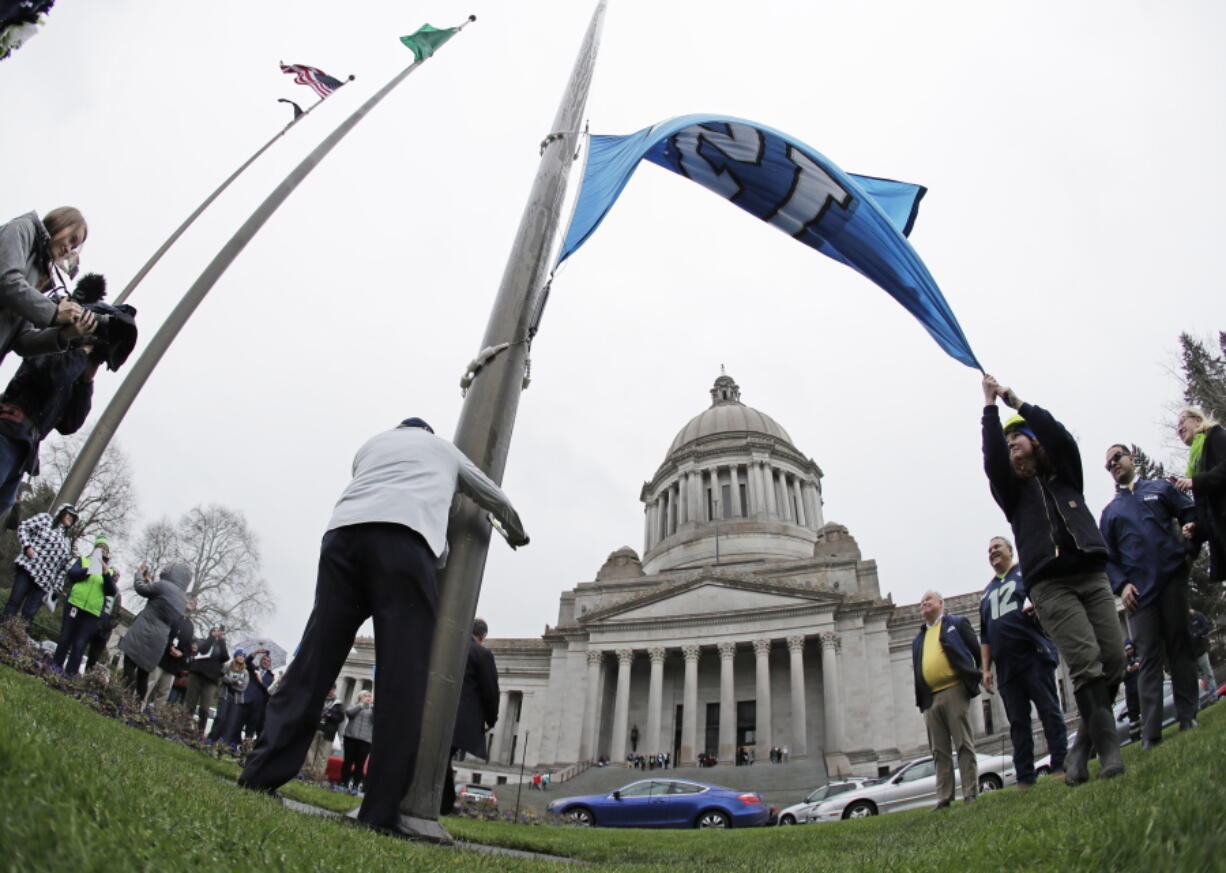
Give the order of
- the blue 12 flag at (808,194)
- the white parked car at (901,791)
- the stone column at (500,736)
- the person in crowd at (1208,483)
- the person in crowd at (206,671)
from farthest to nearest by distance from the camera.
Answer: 1. the stone column at (500,736)
2. the white parked car at (901,791)
3. the person in crowd at (206,671)
4. the blue 12 flag at (808,194)
5. the person in crowd at (1208,483)

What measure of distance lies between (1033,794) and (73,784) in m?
6.13

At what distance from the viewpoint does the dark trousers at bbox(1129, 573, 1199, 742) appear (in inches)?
247

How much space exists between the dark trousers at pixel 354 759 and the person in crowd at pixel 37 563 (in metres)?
5.00

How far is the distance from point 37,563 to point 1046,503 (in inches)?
430

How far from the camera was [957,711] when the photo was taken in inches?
311

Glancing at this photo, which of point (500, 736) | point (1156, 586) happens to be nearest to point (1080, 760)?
point (1156, 586)

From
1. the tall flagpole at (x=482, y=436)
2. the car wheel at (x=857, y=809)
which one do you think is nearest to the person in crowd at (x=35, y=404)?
the tall flagpole at (x=482, y=436)

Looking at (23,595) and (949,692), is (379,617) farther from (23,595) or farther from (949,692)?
(23,595)

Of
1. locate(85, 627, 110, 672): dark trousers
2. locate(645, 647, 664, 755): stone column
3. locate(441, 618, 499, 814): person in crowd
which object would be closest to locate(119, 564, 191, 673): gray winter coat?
locate(85, 627, 110, 672): dark trousers

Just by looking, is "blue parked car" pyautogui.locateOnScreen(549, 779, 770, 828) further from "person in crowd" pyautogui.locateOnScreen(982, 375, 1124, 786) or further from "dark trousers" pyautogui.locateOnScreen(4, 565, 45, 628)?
"dark trousers" pyautogui.locateOnScreen(4, 565, 45, 628)

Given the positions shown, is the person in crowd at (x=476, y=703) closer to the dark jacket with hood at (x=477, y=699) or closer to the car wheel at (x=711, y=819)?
the dark jacket with hood at (x=477, y=699)

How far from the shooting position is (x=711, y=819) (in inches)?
683

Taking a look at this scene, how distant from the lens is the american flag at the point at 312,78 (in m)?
12.8

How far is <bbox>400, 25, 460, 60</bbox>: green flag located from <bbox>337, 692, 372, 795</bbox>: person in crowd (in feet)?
38.5
